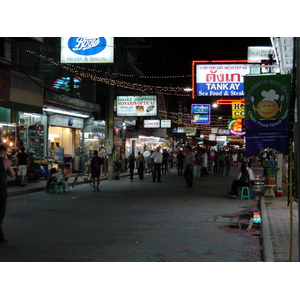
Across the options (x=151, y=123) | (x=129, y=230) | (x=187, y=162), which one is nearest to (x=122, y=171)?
(x=151, y=123)

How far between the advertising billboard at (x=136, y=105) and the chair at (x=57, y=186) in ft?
37.4

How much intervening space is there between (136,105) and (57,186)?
12.6m

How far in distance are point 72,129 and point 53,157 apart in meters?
4.67

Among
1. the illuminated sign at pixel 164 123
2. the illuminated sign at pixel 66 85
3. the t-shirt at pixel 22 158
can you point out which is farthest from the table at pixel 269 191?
the illuminated sign at pixel 164 123

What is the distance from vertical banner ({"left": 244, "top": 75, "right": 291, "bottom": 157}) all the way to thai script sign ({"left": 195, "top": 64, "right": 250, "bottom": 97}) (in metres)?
10.2

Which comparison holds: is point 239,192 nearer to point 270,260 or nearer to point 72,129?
point 270,260

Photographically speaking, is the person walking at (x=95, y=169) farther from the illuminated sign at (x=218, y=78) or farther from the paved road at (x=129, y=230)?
the illuminated sign at (x=218, y=78)

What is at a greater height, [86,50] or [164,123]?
[86,50]

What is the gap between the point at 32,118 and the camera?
78.3 ft

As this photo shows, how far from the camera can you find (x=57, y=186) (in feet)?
63.0

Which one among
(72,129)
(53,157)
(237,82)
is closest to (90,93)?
(72,129)

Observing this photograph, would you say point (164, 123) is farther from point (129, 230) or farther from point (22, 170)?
point (129, 230)

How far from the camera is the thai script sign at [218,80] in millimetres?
17906

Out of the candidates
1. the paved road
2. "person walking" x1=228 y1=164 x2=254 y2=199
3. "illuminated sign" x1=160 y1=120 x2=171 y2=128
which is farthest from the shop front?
"illuminated sign" x1=160 y1=120 x2=171 y2=128
